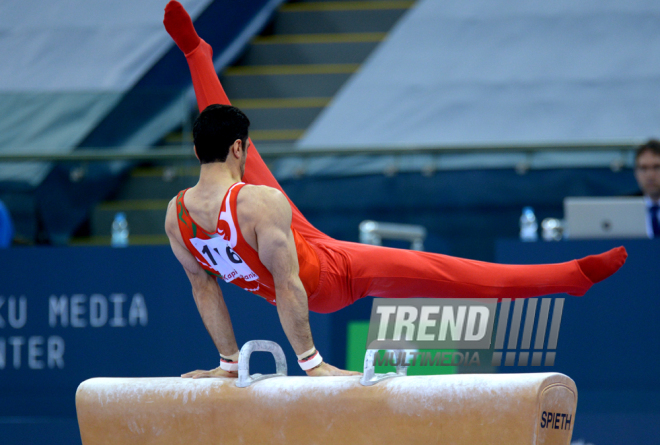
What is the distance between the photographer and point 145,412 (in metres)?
2.75

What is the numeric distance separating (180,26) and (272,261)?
122cm

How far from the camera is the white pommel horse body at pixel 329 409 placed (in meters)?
2.32

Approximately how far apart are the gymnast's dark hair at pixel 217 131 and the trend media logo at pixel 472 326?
1.14 meters

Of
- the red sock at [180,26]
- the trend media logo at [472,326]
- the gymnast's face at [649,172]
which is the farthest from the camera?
the gymnast's face at [649,172]

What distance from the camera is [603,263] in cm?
301

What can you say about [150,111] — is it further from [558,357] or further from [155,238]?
[558,357]

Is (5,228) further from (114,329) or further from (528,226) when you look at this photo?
(528,226)

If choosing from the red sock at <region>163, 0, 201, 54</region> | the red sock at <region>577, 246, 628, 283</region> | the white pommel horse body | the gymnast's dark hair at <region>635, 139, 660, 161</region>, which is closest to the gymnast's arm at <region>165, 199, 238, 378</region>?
the white pommel horse body

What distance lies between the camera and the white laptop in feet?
14.9

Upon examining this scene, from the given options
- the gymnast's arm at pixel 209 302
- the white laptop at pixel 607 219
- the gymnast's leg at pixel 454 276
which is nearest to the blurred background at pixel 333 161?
the white laptop at pixel 607 219

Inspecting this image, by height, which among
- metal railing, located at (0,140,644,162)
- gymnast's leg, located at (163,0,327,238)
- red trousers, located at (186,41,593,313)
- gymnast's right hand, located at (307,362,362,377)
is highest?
gymnast's leg, located at (163,0,327,238)

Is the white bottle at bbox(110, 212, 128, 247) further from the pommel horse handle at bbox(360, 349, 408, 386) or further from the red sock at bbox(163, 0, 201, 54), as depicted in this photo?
the pommel horse handle at bbox(360, 349, 408, 386)

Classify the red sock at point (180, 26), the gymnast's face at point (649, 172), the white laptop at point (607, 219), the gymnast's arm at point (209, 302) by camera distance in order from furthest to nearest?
the gymnast's face at point (649, 172), the white laptop at point (607, 219), the red sock at point (180, 26), the gymnast's arm at point (209, 302)

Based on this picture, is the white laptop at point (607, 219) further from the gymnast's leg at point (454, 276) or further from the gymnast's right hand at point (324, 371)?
the gymnast's right hand at point (324, 371)
